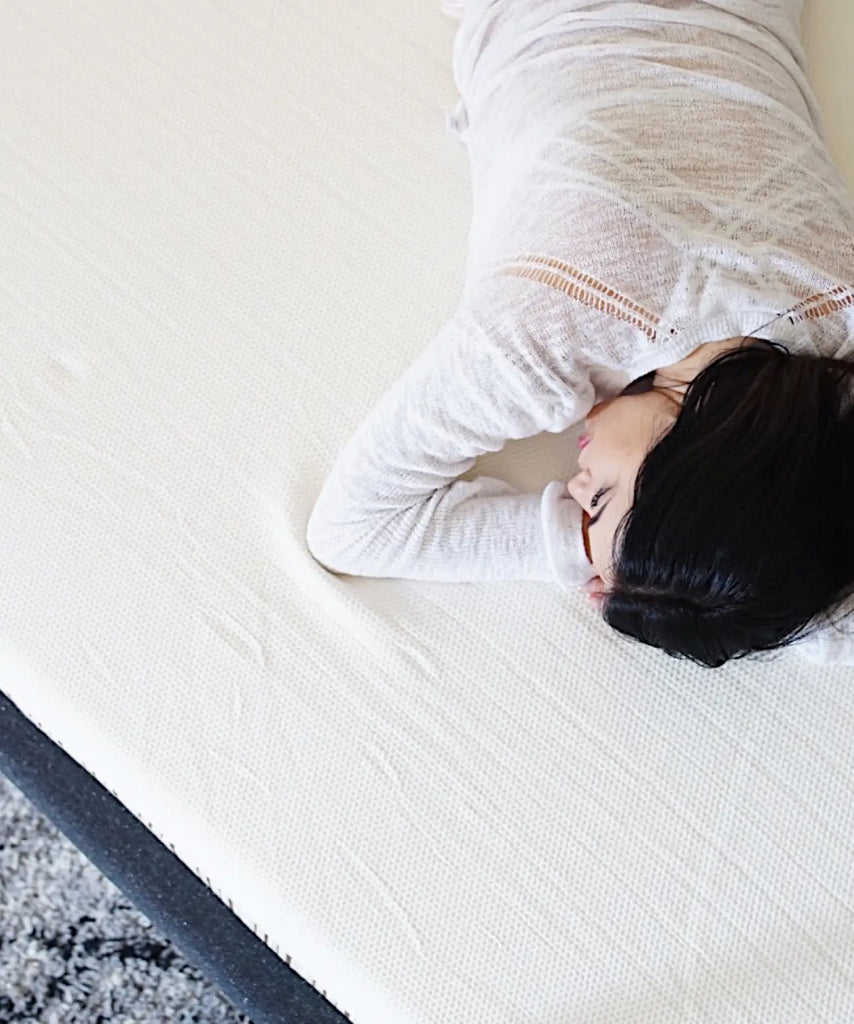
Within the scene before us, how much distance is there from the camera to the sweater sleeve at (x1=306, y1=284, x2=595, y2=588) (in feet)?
2.26

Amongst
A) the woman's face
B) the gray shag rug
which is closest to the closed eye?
the woman's face

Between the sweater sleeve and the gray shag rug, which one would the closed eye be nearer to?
the sweater sleeve

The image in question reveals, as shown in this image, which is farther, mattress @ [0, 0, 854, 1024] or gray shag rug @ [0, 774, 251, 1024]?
gray shag rug @ [0, 774, 251, 1024]

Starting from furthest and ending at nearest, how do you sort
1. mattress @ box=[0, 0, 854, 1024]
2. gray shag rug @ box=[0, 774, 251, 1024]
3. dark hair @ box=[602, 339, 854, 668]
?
gray shag rug @ box=[0, 774, 251, 1024] → mattress @ box=[0, 0, 854, 1024] → dark hair @ box=[602, 339, 854, 668]

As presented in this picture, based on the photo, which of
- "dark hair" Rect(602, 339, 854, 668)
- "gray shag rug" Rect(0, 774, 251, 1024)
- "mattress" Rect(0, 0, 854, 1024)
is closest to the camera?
"dark hair" Rect(602, 339, 854, 668)

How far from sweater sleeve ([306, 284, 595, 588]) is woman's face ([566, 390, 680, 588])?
0.9 inches

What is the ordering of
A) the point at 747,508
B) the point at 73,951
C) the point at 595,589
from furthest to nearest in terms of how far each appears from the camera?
1. the point at 73,951
2. the point at 595,589
3. the point at 747,508

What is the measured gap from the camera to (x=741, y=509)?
62cm

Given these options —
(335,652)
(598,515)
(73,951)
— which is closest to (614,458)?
(598,515)

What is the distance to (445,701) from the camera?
2.63 feet

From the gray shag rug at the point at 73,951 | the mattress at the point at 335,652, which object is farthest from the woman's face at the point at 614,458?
the gray shag rug at the point at 73,951

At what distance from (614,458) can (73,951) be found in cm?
69

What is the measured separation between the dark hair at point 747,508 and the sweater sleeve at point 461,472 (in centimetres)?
10

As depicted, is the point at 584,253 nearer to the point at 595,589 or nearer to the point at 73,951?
the point at 595,589
